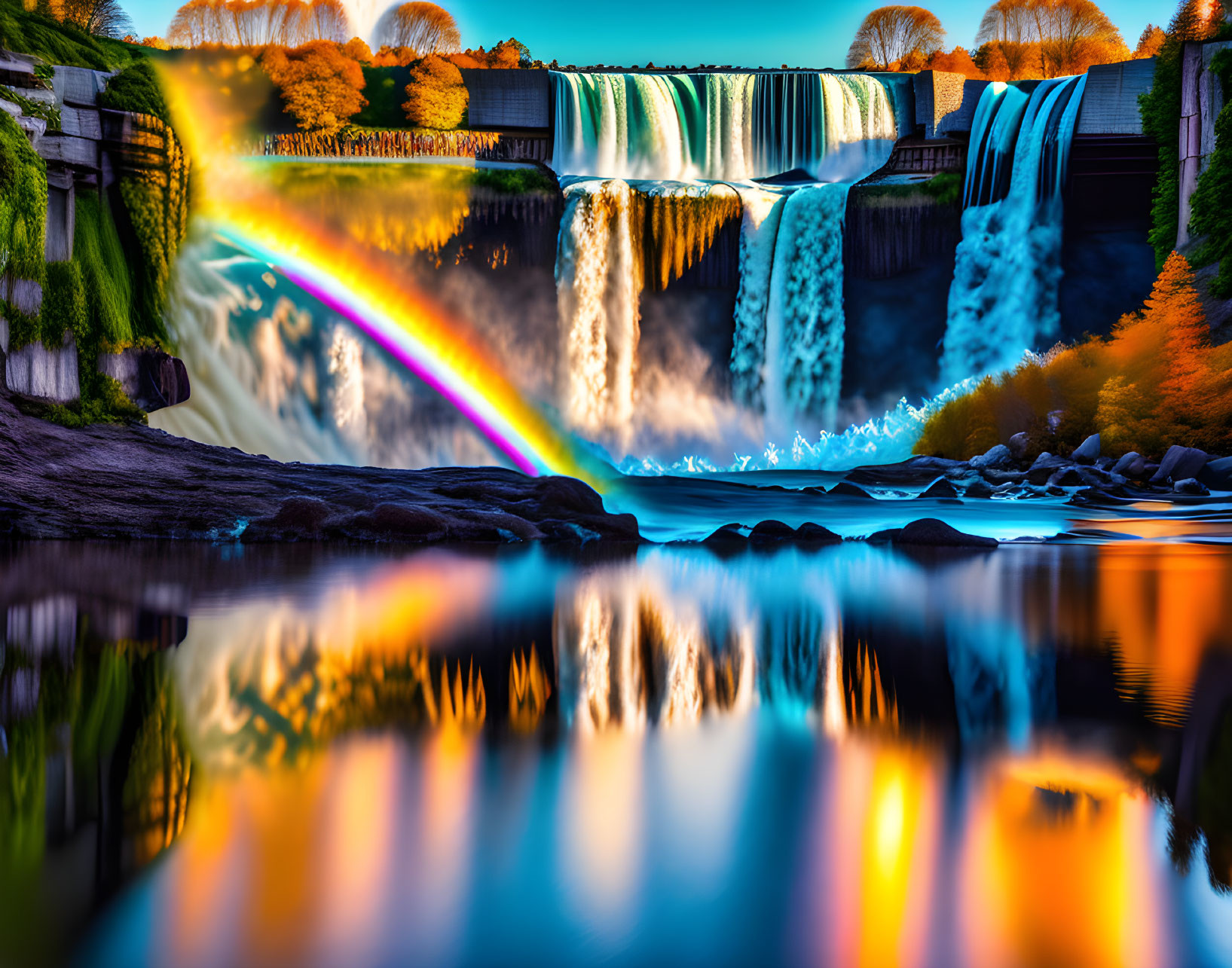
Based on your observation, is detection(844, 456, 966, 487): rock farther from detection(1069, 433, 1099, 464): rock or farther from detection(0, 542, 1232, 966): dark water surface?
detection(0, 542, 1232, 966): dark water surface

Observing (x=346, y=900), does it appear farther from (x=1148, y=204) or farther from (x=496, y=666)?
(x=1148, y=204)

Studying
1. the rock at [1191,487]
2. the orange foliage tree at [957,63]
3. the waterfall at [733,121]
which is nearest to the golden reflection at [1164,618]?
the rock at [1191,487]

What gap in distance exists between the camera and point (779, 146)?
2409 cm

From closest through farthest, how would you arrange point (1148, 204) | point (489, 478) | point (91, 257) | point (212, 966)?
point (212, 966) → point (489, 478) → point (91, 257) → point (1148, 204)

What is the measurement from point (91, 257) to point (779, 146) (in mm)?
16546

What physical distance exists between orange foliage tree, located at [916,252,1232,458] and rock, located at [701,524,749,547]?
A: 36.7 ft

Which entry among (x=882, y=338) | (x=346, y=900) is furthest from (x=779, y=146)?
(x=346, y=900)

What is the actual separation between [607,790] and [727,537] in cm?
925

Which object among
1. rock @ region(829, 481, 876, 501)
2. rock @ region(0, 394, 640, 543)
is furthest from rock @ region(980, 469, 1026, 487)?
rock @ region(0, 394, 640, 543)

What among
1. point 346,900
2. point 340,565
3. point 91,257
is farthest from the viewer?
point 91,257

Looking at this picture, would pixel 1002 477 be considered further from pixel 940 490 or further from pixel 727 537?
pixel 727 537

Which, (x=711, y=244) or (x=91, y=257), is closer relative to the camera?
(x=91, y=257)

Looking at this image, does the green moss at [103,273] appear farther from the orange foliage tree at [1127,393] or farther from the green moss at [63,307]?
the orange foliage tree at [1127,393]

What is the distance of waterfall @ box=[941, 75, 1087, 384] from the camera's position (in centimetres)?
2178
